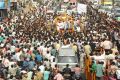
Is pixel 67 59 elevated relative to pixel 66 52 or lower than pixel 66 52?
lower

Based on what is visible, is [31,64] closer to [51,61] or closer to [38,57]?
[51,61]

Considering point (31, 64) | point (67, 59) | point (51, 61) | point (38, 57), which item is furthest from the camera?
point (38, 57)

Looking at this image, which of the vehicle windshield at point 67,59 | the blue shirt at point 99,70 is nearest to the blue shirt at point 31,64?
the vehicle windshield at point 67,59

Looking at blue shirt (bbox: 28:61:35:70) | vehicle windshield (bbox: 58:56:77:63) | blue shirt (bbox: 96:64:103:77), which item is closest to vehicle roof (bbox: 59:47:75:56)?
vehicle windshield (bbox: 58:56:77:63)

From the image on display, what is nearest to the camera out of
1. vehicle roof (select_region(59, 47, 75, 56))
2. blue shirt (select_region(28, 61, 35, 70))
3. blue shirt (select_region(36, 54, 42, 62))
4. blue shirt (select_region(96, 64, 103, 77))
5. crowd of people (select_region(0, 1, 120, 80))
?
crowd of people (select_region(0, 1, 120, 80))

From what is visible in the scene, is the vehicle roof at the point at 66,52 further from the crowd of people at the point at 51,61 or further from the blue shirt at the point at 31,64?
the blue shirt at the point at 31,64

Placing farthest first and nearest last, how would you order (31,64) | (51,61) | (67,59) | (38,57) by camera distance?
(38,57)
(51,61)
(67,59)
(31,64)

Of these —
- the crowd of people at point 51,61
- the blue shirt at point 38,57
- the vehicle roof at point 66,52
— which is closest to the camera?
the crowd of people at point 51,61

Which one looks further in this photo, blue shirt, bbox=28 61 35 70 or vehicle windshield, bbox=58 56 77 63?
vehicle windshield, bbox=58 56 77 63

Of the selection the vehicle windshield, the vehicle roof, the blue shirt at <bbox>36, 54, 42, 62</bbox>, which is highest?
the vehicle roof

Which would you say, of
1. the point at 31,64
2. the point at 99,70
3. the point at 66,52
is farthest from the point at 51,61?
the point at 99,70

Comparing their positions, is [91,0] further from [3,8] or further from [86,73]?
[86,73]

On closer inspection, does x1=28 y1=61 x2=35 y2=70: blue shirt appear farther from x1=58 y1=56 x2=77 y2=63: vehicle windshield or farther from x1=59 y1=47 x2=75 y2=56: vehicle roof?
x1=59 y1=47 x2=75 y2=56: vehicle roof

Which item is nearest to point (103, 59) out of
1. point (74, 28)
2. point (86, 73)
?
point (86, 73)
